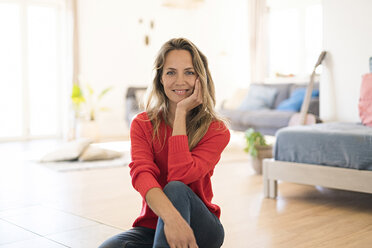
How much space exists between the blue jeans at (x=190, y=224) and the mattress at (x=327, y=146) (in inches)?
53.0

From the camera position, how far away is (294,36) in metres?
6.87

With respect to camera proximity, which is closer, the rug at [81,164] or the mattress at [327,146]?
the mattress at [327,146]

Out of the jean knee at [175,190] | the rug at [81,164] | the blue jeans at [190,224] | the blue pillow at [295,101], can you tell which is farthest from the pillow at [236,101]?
the jean knee at [175,190]

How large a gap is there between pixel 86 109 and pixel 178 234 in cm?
610

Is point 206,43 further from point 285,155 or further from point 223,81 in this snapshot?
point 285,155

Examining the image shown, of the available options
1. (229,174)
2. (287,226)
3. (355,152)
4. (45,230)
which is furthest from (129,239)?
(229,174)

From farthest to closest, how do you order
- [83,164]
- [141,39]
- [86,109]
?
[141,39]
[86,109]
[83,164]

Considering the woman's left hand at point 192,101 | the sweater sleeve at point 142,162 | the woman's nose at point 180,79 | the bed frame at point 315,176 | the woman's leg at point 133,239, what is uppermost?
the woman's nose at point 180,79

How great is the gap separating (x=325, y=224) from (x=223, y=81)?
5.63 metres

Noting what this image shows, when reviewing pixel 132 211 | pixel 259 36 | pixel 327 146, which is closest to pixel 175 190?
pixel 132 211

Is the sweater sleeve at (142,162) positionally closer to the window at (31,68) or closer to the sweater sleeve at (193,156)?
the sweater sleeve at (193,156)

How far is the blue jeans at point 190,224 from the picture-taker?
1.37 m

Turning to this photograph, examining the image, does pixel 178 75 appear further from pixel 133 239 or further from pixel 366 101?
pixel 366 101

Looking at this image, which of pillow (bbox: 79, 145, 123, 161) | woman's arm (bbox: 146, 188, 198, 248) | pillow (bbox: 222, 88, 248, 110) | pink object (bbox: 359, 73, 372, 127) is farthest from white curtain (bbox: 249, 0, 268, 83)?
woman's arm (bbox: 146, 188, 198, 248)
